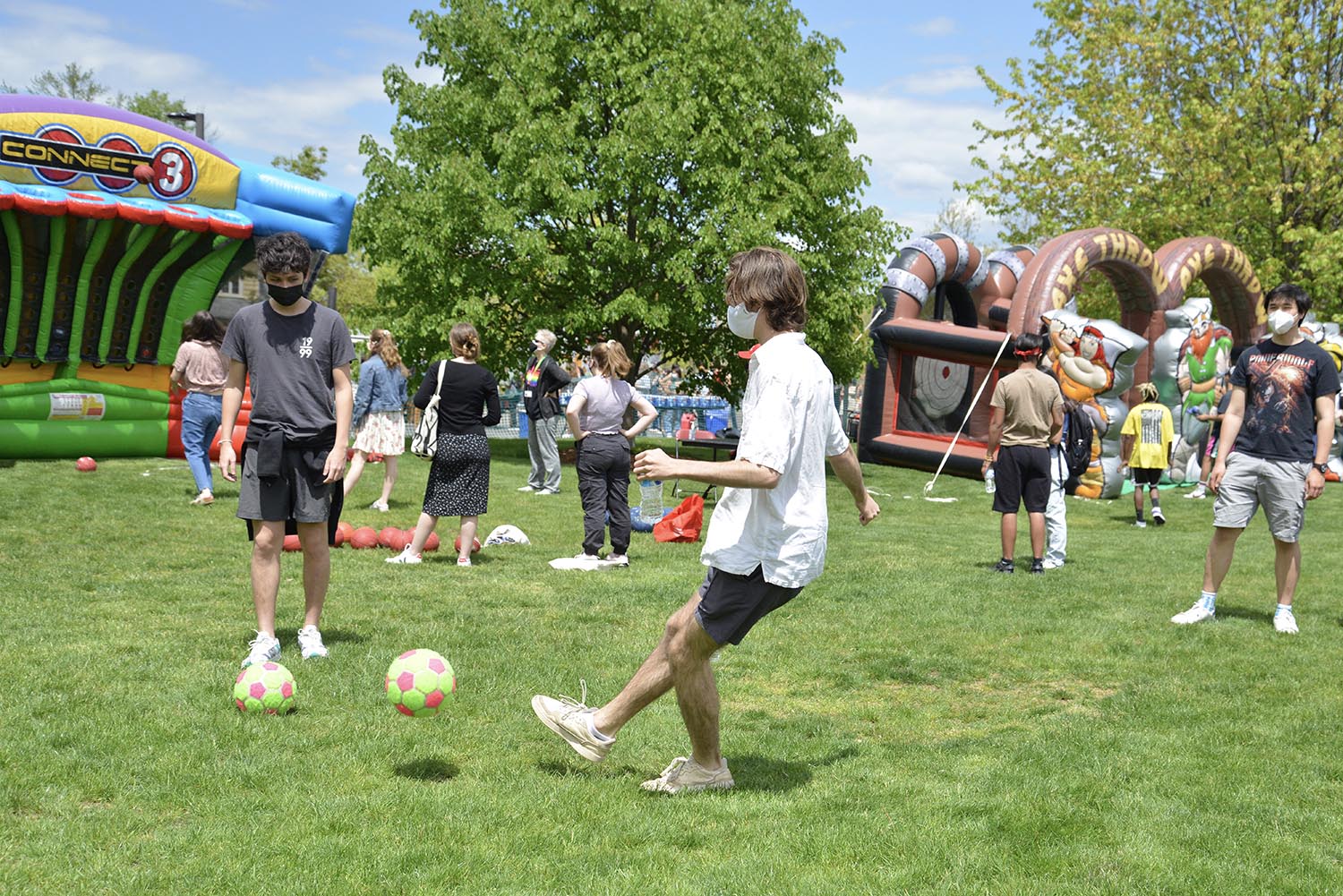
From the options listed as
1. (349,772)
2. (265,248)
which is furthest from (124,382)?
(349,772)

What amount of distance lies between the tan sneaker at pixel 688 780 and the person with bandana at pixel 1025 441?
5.96 metres

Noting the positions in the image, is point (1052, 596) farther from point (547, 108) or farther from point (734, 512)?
point (547, 108)

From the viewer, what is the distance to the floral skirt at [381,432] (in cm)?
1243

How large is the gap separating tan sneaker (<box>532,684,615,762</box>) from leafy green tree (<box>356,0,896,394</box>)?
16015mm

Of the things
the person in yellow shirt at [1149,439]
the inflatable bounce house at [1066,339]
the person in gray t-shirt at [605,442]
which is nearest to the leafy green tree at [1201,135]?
the inflatable bounce house at [1066,339]

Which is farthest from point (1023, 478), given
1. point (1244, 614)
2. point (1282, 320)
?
point (1282, 320)

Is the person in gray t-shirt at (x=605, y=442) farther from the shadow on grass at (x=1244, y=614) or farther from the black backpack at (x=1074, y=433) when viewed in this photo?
the black backpack at (x=1074, y=433)

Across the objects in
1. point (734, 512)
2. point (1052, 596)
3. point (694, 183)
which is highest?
point (694, 183)

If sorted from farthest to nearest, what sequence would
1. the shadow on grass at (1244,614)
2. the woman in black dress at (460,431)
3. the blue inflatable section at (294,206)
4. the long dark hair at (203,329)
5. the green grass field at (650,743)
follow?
the blue inflatable section at (294,206) < the long dark hair at (203,329) < the woman in black dress at (460,431) < the shadow on grass at (1244,614) < the green grass field at (650,743)

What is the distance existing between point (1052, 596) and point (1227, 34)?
23.1 m

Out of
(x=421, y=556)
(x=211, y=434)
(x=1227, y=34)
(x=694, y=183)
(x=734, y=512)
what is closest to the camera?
(x=734, y=512)

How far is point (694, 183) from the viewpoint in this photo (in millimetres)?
20828

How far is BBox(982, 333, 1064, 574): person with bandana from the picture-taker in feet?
32.1

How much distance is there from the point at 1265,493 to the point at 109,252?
14586 millimetres
